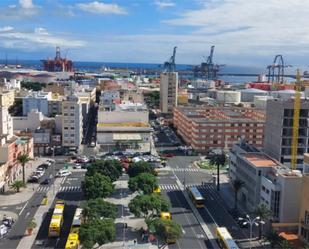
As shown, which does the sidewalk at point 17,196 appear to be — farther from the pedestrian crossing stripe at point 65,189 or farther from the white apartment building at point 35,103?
the white apartment building at point 35,103

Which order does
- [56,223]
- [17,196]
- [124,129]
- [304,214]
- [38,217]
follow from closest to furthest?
[304,214], [56,223], [38,217], [17,196], [124,129]

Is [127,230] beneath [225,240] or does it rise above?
beneath

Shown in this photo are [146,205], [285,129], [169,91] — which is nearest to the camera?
[146,205]

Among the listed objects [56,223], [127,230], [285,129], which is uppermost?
[285,129]

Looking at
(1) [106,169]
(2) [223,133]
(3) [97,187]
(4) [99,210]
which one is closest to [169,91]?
(2) [223,133]

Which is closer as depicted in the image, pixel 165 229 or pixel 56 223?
pixel 165 229

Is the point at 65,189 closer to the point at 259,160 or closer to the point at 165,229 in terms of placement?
the point at 165,229
